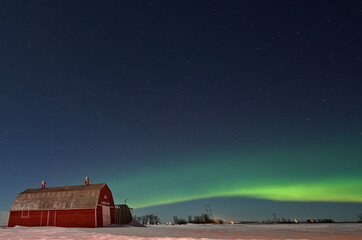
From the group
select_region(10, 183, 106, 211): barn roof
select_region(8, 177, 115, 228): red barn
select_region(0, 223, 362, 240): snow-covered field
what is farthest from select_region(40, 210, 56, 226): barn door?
select_region(0, 223, 362, 240): snow-covered field

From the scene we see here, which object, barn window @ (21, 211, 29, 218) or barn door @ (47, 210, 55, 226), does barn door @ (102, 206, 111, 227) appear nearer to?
barn door @ (47, 210, 55, 226)

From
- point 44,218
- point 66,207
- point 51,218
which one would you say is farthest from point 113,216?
point 44,218

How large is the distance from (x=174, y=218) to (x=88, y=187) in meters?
26.4

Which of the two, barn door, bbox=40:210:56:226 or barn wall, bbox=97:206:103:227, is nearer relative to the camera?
barn wall, bbox=97:206:103:227

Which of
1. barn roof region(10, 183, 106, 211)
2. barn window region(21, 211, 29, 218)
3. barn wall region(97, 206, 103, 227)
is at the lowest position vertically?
barn wall region(97, 206, 103, 227)

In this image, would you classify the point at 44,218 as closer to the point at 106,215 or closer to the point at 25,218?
the point at 25,218

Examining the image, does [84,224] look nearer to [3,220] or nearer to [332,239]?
[332,239]

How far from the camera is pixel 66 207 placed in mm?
33094

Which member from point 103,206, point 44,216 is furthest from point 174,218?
point 44,216

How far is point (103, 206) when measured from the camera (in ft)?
112

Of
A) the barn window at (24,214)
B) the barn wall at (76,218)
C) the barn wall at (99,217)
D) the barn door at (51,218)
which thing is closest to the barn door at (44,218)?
the barn door at (51,218)

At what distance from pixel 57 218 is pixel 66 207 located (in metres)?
1.72

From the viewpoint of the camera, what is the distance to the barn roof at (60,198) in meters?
33.0

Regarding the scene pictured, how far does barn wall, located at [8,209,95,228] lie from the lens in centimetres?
3175
